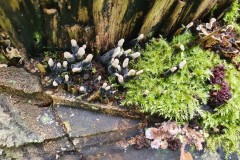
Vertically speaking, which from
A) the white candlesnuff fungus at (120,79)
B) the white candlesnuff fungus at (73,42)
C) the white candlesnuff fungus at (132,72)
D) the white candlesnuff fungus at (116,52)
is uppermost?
the white candlesnuff fungus at (73,42)

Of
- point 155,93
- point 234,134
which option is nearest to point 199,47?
point 155,93

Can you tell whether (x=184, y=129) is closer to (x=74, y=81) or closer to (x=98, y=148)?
(x=98, y=148)

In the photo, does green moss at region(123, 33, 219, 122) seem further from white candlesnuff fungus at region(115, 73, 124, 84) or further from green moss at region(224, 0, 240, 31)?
green moss at region(224, 0, 240, 31)

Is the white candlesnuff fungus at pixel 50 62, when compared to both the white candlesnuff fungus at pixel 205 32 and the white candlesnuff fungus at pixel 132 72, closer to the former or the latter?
the white candlesnuff fungus at pixel 132 72

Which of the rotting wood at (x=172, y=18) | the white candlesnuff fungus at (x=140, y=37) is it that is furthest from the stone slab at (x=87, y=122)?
the rotting wood at (x=172, y=18)

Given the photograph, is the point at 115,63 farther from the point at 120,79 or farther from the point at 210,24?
the point at 210,24

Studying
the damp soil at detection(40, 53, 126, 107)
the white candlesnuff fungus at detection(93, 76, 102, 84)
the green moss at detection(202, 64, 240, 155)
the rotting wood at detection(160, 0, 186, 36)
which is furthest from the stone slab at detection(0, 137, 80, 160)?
the rotting wood at detection(160, 0, 186, 36)

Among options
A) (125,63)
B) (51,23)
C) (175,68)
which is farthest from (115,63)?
(51,23)
